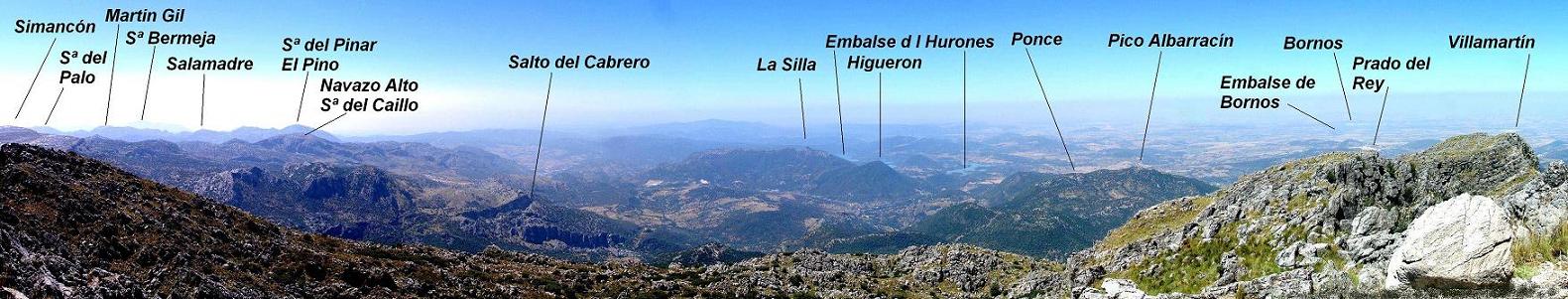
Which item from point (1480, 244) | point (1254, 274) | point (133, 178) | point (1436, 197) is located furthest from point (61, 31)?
point (1436, 197)

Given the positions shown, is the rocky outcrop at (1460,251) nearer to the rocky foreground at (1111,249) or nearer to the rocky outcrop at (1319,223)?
the rocky foreground at (1111,249)

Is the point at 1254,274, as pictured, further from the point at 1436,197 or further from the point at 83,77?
the point at 83,77

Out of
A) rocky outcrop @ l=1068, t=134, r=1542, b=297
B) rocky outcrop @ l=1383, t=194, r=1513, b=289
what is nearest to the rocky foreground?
rocky outcrop @ l=1383, t=194, r=1513, b=289

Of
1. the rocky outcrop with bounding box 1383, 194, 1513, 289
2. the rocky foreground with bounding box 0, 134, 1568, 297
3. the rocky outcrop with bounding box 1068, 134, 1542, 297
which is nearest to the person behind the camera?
the rocky outcrop with bounding box 1383, 194, 1513, 289

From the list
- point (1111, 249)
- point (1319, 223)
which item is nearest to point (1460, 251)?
point (1319, 223)

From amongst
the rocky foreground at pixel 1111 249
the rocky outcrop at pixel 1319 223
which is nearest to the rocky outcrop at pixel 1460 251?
the rocky foreground at pixel 1111 249

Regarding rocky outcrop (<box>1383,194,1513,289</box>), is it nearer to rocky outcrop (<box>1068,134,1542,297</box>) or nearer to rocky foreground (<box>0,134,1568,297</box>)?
rocky foreground (<box>0,134,1568,297</box>)

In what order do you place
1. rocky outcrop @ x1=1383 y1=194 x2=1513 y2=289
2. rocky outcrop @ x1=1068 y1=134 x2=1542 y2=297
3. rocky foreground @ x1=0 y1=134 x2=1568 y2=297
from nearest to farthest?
rocky outcrop @ x1=1383 y1=194 x2=1513 y2=289
rocky foreground @ x1=0 y1=134 x2=1568 y2=297
rocky outcrop @ x1=1068 y1=134 x2=1542 y2=297
